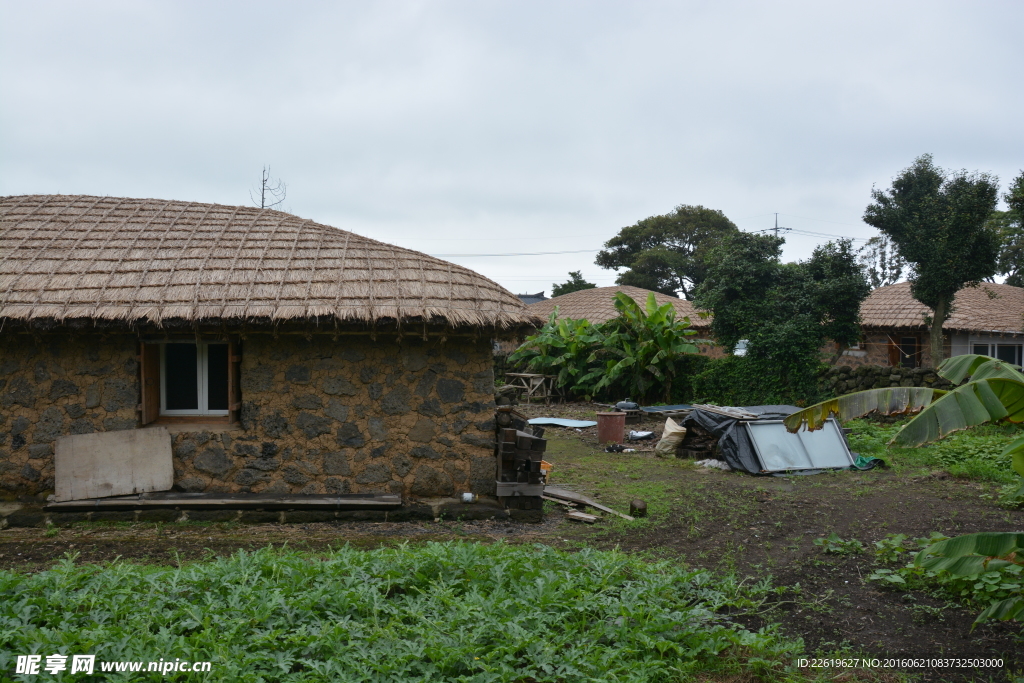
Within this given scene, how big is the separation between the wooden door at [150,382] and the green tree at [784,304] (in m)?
12.8

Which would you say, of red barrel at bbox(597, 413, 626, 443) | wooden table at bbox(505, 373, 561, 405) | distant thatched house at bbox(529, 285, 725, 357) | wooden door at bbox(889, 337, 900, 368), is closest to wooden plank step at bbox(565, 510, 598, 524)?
red barrel at bbox(597, 413, 626, 443)

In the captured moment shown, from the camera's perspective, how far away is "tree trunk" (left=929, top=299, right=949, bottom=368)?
54.6 ft

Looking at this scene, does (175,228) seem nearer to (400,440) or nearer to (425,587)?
(400,440)

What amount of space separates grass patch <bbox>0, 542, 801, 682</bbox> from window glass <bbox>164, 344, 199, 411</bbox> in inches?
129

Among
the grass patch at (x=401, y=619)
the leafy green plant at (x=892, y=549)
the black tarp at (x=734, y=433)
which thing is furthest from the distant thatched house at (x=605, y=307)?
the grass patch at (x=401, y=619)

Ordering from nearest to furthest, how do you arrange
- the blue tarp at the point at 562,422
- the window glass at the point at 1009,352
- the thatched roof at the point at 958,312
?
the blue tarp at the point at 562,422, the thatched roof at the point at 958,312, the window glass at the point at 1009,352

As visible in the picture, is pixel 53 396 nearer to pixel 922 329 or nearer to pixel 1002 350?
pixel 922 329

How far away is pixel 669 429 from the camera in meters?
11.7

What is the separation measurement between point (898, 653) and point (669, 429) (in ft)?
25.2

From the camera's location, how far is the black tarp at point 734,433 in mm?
10070

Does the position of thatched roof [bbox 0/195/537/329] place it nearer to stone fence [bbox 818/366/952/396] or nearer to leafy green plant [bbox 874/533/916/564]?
leafy green plant [bbox 874/533/916/564]

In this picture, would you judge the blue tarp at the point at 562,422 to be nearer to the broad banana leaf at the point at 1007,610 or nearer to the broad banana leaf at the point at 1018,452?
the broad banana leaf at the point at 1018,452

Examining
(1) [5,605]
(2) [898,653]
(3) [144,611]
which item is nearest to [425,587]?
(3) [144,611]

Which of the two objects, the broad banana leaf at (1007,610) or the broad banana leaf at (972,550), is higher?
the broad banana leaf at (972,550)
